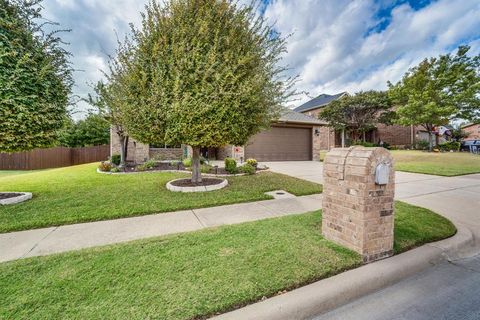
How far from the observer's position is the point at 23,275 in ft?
7.14

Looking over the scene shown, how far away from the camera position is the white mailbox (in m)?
2.40

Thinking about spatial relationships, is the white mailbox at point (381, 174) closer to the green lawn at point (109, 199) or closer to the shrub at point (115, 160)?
the green lawn at point (109, 199)

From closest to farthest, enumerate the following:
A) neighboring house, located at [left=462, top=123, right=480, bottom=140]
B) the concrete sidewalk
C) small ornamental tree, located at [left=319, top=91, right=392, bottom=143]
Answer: the concrete sidewalk < small ornamental tree, located at [left=319, top=91, right=392, bottom=143] < neighboring house, located at [left=462, top=123, right=480, bottom=140]

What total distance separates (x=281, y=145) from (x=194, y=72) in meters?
10.5

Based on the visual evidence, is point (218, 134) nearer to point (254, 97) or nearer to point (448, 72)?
point (254, 97)

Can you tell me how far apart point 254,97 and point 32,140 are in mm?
5299

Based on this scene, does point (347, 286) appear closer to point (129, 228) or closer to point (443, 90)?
point (129, 228)

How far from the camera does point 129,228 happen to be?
11.8ft

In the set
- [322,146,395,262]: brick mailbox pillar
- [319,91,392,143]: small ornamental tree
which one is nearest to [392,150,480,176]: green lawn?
[319,91,392,143]: small ornamental tree

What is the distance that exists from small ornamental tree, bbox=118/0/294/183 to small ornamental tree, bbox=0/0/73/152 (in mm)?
1568

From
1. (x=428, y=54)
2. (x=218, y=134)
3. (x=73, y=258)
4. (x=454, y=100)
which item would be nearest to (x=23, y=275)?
(x=73, y=258)

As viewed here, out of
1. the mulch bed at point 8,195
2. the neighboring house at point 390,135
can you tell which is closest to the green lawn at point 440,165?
the neighboring house at point 390,135

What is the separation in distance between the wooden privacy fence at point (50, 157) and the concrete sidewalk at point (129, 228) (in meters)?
15.7

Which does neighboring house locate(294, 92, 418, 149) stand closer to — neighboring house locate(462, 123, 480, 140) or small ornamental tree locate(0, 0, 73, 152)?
neighboring house locate(462, 123, 480, 140)
